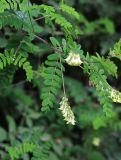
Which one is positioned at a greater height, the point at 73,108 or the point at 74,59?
the point at 73,108

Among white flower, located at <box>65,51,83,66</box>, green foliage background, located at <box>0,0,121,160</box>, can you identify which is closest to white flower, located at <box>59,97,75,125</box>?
white flower, located at <box>65,51,83,66</box>

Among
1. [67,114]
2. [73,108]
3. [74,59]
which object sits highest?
[73,108]

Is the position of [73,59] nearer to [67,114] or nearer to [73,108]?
[67,114]

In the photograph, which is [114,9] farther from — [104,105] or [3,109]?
[104,105]

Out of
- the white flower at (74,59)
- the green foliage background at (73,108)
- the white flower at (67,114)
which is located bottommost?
the white flower at (67,114)

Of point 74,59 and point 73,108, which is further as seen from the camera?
point 73,108

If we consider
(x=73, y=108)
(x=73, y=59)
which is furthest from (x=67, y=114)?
(x=73, y=108)

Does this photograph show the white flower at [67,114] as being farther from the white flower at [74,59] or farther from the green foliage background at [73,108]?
the green foliage background at [73,108]

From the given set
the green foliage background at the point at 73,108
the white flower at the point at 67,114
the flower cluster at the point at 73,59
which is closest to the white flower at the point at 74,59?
the flower cluster at the point at 73,59

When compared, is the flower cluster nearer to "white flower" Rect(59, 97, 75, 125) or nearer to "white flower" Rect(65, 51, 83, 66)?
"white flower" Rect(65, 51, 83, 66)

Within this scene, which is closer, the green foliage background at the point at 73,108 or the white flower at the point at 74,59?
the white flower at the point at 74,59

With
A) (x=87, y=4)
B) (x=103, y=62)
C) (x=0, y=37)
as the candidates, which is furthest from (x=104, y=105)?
(x=87, y=4)

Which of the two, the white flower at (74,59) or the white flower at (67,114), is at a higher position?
the white flower at (74,59)
